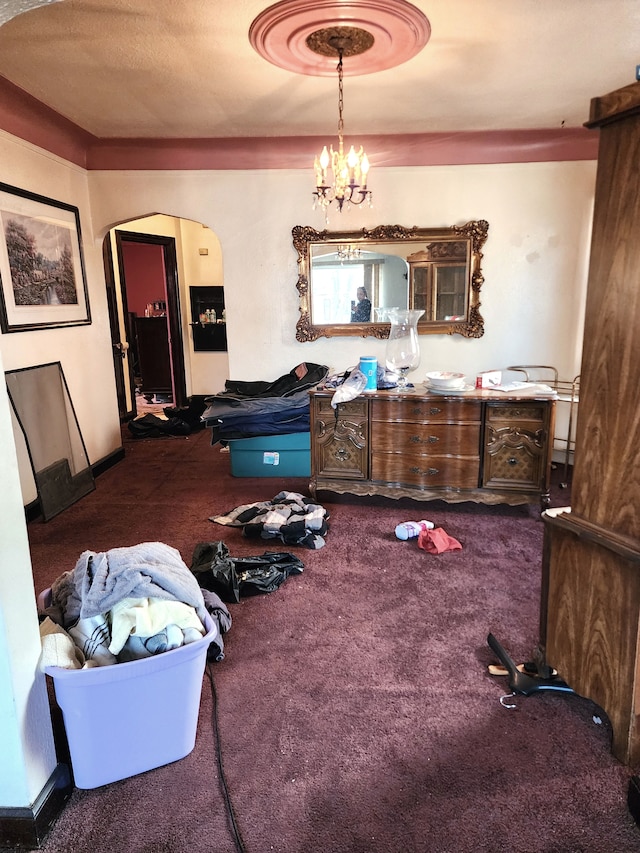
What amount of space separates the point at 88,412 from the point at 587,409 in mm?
4116

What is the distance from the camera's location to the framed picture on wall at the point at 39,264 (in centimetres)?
360

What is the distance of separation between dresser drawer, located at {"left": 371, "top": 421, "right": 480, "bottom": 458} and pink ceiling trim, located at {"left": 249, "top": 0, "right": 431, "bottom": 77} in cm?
215

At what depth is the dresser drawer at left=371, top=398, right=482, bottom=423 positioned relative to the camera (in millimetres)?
3590

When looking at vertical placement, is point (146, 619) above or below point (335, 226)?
below

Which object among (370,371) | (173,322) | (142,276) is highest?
(142,276)

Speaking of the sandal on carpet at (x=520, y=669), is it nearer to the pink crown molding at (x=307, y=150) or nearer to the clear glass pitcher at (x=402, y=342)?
the clear glass pitcher at (x=402, y=342)

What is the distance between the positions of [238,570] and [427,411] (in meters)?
1.61

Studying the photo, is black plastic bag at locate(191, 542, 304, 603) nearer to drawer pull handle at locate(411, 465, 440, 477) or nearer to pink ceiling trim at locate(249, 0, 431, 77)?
drawer pull handle at locate(411, 465, 440, 477)

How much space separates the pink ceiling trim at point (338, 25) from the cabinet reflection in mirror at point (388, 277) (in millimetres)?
1608

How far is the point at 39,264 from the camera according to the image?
395 cm

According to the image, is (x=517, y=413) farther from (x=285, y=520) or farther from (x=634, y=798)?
(x=634, y=798)

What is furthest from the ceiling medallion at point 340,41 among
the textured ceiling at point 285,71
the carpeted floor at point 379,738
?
the carpeted floor at point 379,738

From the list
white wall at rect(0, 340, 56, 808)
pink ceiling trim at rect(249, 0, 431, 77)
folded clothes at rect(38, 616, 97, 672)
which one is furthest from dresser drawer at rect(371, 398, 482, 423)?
white wall at rect(0, 340, 56, 808)

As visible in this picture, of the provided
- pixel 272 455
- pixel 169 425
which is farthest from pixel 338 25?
pixel 169 425
